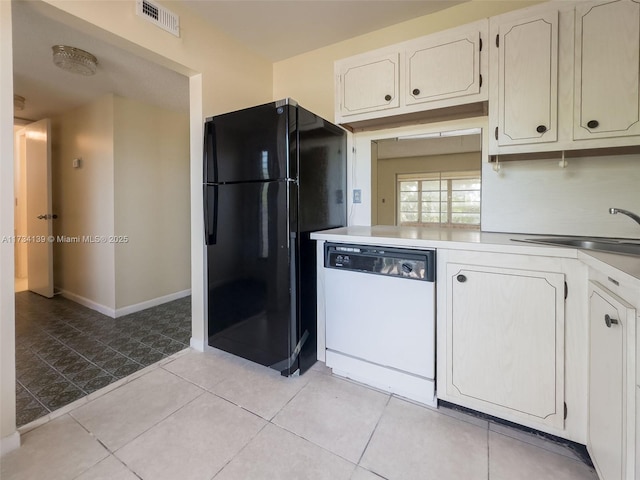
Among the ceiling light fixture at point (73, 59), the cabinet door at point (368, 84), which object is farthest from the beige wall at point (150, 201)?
the cabinet door at point (368, 84)

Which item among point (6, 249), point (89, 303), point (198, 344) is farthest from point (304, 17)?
point (89, 303)

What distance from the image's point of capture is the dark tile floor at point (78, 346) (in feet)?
5.72

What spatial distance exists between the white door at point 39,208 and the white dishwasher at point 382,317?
3.65 metres

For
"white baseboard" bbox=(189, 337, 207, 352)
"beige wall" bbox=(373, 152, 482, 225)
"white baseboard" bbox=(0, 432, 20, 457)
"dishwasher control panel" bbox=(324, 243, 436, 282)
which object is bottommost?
"white baseboard" bbox=(0, 432, 20, 457)

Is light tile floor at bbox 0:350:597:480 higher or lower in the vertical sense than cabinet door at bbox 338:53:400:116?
lower

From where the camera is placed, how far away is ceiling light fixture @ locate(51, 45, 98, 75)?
6.63 ft

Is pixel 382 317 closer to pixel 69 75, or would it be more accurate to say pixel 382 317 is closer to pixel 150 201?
pixel 150 201

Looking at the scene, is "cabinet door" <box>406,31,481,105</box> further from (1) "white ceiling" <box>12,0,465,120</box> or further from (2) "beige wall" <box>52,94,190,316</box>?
(2) "beige wall" <box>52,94,190,316</box>

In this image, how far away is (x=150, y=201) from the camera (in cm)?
327

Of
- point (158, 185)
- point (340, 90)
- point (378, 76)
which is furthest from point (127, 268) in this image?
point (378, 76)

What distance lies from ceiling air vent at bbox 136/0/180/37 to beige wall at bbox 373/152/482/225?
66.5 inches

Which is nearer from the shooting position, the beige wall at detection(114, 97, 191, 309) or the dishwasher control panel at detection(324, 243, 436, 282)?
the dishwasher control panel at detection(324, 243, 436, 282)

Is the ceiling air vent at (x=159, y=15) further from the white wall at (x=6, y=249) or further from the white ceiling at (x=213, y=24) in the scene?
the white wall at (x=6, y=249)

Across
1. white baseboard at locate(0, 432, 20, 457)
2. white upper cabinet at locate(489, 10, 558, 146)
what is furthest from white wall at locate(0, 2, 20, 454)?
white upper cabinet at locate(489, 10, 558, 146)
